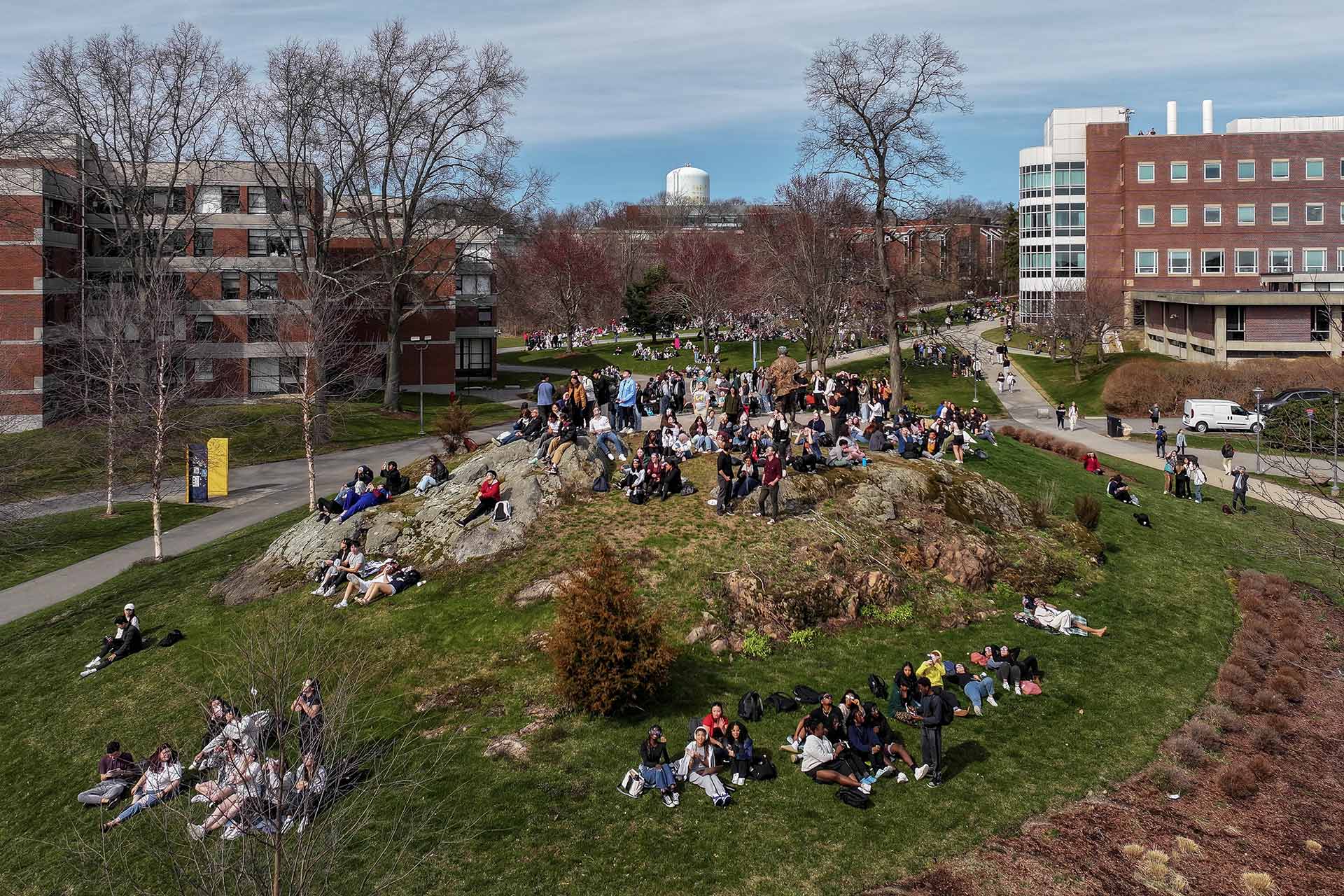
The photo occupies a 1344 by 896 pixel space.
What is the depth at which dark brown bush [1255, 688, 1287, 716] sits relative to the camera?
1692 cm

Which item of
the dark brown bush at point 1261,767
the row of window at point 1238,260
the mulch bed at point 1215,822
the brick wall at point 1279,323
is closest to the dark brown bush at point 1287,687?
the mulch bed at point 1215,822

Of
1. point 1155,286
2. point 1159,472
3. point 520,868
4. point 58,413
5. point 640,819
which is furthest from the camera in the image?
point 1155,286

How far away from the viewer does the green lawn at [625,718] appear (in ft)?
40.2

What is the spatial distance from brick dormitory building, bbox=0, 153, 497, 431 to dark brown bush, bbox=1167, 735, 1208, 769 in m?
34.3

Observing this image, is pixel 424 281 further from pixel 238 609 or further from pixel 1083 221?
pixel 1083 221

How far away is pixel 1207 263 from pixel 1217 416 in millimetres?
33777

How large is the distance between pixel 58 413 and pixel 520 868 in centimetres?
4890

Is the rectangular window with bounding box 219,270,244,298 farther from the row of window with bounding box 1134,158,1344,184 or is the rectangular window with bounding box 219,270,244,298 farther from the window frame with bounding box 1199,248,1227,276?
the window frame with bounding box 1199,248,1227,276

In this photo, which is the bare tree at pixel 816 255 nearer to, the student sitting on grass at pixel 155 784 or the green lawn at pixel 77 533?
the green lawn at pixel 77 533

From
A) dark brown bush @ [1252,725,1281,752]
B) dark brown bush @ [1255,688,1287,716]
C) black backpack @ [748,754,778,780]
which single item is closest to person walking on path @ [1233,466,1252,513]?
dark brown bush @ [1255,688,1287,716]

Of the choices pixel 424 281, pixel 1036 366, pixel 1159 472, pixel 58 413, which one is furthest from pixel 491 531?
pixel 1036 366

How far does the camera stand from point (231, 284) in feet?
188

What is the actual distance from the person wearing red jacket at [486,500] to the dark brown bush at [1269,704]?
605 inches

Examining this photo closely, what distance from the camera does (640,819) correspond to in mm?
12891
